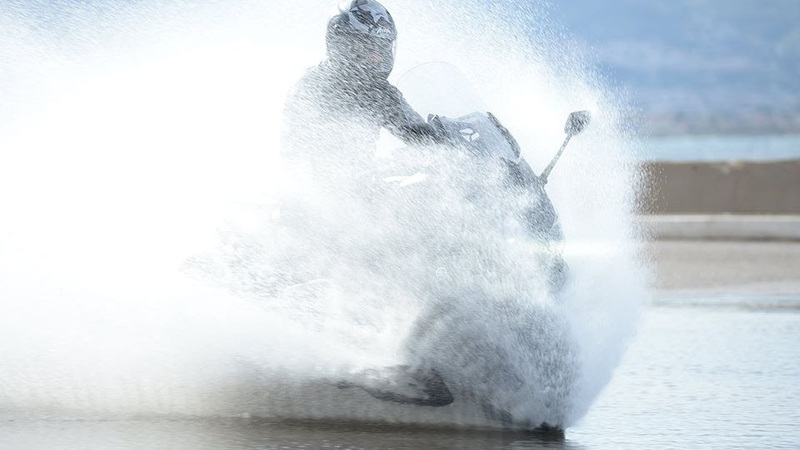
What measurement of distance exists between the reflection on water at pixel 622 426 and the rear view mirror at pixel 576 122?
1.26m

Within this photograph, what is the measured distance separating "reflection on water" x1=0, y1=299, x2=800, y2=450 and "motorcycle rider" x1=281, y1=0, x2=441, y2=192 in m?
1.12

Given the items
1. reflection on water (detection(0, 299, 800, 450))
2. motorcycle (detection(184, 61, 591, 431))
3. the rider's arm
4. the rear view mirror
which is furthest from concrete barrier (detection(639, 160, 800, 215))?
motorcycle (detection(184, 61, 591, 431))

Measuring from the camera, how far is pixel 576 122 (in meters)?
7.33

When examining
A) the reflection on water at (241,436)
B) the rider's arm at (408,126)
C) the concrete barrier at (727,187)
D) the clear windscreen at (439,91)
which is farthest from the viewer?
the concrete barrier at (727,187)

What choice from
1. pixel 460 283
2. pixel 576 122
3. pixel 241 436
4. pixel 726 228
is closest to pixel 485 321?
pixel 460 283

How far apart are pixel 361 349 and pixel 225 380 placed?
2.06 ft

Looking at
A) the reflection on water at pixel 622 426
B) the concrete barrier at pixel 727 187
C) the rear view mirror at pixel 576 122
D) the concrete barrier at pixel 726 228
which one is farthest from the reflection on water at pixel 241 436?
the concrete barrier at pixel 727 187

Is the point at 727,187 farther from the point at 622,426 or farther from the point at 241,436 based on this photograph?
the point at 241,436

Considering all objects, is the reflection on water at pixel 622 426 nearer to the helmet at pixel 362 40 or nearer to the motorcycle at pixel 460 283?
the motorcycle at pixel 460 283

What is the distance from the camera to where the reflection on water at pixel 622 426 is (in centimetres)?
636

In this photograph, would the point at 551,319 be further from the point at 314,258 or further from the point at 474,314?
the point at 314,258

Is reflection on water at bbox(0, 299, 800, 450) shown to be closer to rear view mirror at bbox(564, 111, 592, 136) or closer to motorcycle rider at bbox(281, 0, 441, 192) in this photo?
motorcycle rider at bbox(281, 0, 441, 192)

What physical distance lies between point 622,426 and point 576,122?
136cm

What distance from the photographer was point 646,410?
7449mm
